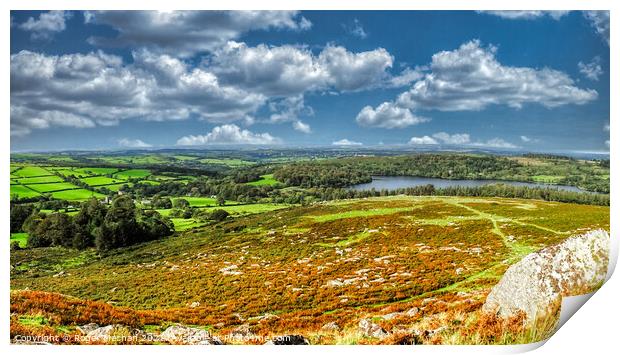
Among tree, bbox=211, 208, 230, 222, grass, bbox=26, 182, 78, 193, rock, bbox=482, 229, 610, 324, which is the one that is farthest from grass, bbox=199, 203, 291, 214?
rock, bbox=482, 229, 610, 324

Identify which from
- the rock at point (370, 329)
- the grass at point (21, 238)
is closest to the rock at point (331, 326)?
the rock at point (370, 329)

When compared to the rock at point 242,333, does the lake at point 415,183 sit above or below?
above

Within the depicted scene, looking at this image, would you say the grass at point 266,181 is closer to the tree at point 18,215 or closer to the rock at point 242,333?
the rock at point 242,333

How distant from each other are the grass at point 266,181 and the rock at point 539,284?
9.82m

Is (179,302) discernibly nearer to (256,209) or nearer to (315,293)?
(315,293)

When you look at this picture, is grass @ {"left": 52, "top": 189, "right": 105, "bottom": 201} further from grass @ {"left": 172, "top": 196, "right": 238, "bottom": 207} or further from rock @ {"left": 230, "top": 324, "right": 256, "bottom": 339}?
rock @ {"left": 230, "top": 324, "right": 256, "bottom": 339}

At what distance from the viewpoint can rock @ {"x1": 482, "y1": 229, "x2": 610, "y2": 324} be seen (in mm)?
9469

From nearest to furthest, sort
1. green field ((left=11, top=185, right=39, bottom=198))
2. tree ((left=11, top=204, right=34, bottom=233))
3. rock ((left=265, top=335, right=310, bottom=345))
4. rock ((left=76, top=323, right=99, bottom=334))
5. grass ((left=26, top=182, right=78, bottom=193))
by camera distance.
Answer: rock ((left=265, top=335, right=310, bottom=345)) → rock ((left=76, top=323, right=99, bottom=334)) → tree ((left=11, top=204, right=34, bottom=233)) → green field ((left=11, top=185, right=39, bottom=198)) → grass ((left=26, top=182, right=78, bottom=193))

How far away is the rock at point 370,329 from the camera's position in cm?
970

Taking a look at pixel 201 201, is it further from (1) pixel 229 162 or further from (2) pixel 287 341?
(2) pixel 287 341

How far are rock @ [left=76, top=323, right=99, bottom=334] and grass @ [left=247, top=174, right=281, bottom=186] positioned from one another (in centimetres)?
791

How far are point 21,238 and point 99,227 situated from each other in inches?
84.6

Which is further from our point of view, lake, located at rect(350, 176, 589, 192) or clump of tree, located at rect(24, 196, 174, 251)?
lake, located at rect(350, 176, 589, 192)

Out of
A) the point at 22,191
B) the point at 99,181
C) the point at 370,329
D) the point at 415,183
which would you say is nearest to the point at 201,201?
the point at 99,181
